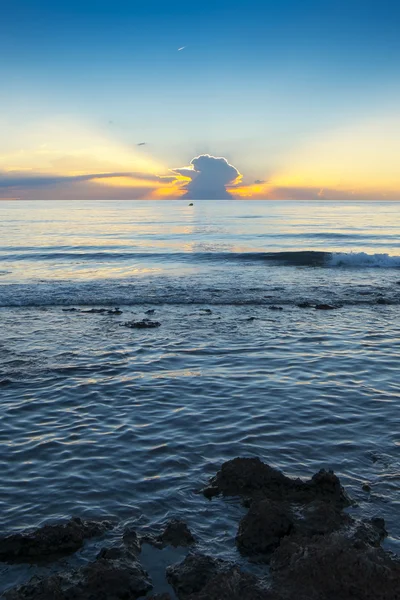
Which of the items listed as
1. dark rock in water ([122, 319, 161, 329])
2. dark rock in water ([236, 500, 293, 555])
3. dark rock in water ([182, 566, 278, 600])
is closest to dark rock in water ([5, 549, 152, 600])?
dark rock in water ([182, 566, 278, 600])

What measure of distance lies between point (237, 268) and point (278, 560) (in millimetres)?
29917

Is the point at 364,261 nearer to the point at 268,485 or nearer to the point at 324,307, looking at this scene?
the point at 324,307

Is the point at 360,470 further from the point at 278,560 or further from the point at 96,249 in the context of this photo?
the point at 96,249

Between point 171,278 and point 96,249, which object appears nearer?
point 171,278

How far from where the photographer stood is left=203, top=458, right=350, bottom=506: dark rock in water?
7098mm

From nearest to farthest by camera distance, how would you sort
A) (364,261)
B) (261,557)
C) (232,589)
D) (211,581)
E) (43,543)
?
(232,589) < (211,581) < (261,557) < (43,543) < (364,261)

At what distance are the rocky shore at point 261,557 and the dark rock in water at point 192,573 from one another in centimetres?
1

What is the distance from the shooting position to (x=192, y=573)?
5629mm

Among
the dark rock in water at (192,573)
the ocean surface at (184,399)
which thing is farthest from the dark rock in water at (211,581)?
the ocean surface at (184,399)

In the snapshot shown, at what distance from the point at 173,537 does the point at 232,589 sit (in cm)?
131

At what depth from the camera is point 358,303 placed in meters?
22.5

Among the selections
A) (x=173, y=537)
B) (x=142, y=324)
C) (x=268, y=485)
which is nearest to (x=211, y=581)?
(x=173, y=537)

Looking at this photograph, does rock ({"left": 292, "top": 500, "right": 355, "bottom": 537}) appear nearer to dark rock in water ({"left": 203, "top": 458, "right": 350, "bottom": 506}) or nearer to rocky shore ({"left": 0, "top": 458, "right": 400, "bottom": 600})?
rocky shore ({"left": 0, "top": 458, "right": 400, "bottom": 600})

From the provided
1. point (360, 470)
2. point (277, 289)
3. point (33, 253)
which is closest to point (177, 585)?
point (360, 470)
